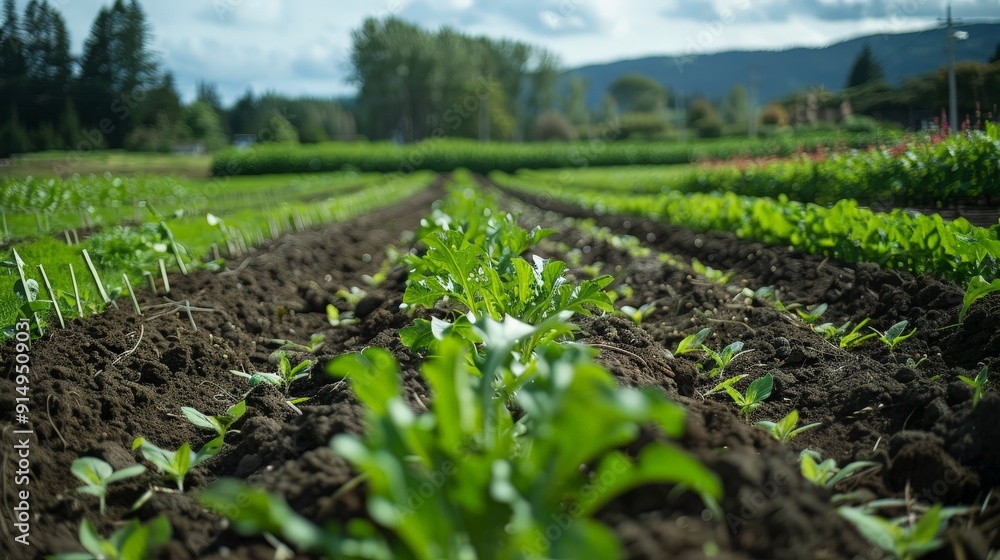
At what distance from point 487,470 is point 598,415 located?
11.2 inches

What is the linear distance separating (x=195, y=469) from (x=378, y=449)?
168 centimetres

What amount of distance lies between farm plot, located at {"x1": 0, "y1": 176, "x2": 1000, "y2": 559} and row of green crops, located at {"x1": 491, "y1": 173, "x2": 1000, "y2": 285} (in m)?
0.20

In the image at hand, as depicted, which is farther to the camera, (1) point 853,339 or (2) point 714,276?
(2) point 714,276

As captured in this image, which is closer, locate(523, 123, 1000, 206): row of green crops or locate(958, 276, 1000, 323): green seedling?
locate(958, 276, 1000, 323): green seedling

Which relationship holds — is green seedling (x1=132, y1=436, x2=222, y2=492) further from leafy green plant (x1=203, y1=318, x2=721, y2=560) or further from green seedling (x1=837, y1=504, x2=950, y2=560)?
green seedling (x1=837, y1=504, x2=950, y2=560)

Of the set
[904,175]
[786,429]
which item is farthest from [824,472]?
[904,175]

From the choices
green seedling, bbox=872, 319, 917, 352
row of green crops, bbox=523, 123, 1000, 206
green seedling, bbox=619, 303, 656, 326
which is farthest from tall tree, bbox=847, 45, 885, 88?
green seedling, bbox=872, 319, 917, 352

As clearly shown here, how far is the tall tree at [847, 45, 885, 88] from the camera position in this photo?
14.3 meters

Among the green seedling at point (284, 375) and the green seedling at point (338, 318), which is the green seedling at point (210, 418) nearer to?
the green seedling at point (284, 375)

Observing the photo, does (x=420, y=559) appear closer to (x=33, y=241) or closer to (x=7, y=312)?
(x=7, y=312)

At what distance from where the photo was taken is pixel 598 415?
4.14 ft

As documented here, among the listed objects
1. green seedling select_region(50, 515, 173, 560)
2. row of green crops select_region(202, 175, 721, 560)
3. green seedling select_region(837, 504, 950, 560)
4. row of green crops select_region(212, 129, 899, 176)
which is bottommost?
green seedling select_region(837, 504, 950, 560)

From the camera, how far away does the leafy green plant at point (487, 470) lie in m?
1.25

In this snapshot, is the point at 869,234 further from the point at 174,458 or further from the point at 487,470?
the point at 174,458
